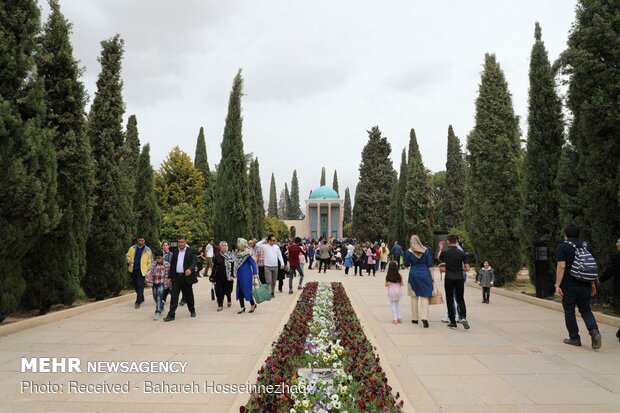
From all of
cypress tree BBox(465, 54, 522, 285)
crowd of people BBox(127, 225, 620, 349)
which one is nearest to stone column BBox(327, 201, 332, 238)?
cypress tree BBox(465, 54, 522, 285)

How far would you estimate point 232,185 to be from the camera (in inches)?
847

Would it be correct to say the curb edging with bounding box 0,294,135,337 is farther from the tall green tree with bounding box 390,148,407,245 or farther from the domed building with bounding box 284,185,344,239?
the domed building with bounding box 284,185,344,239

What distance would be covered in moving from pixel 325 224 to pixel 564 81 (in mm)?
58821

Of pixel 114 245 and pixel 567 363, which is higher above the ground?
pixel 114 245

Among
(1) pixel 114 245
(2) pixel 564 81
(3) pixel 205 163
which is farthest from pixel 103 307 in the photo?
(3) pixel 205 163

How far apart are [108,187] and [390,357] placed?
10.0 m

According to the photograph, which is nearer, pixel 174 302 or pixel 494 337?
pixel 494 337

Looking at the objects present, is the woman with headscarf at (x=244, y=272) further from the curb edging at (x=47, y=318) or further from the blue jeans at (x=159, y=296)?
the curb edging at (x=47, y=318)

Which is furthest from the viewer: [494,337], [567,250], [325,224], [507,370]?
[325,224]

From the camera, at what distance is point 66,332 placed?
7504 mm

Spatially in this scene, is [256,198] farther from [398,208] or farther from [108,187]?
[108,187]

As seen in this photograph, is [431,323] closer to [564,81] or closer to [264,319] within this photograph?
[264,319]

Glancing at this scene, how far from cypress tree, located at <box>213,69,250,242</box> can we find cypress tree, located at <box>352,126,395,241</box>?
85.5ft

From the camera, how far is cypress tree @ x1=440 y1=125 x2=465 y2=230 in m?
40.2
